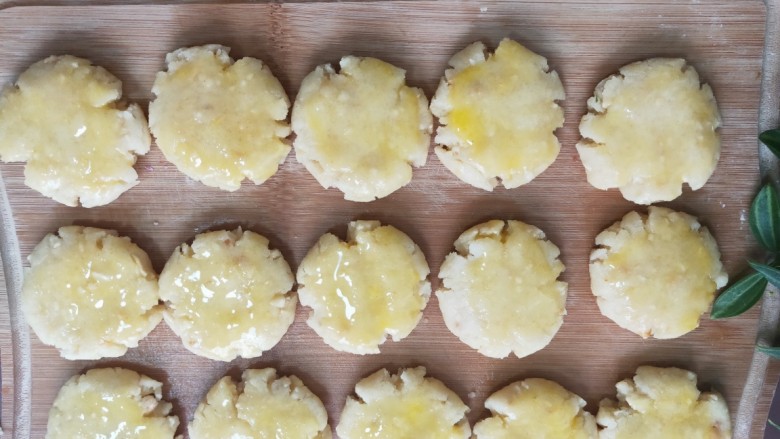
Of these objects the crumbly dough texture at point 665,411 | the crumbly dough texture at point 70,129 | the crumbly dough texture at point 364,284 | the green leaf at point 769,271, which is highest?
the crumbly dough texture at point 70,129

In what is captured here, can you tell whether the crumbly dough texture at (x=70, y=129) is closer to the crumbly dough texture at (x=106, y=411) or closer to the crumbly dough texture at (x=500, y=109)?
the crumbly dough texture at (x=106, y=411)

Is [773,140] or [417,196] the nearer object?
[773,140]

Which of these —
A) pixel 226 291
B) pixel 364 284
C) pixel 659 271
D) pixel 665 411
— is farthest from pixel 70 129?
pixel 665 411

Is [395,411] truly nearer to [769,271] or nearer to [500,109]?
[500,109]

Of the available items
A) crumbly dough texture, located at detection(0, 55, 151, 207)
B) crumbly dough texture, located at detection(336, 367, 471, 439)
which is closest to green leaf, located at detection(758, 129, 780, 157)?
crumbly dough texture, located at detection(336, 367, 471, 439)

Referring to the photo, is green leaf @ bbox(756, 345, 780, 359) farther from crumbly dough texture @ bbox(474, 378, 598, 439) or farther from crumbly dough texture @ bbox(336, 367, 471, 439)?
crumbly dough texture @ bbox(336, 367, 471, 439)

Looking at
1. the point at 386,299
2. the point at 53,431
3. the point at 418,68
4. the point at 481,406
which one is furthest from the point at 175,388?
the point at 418,68

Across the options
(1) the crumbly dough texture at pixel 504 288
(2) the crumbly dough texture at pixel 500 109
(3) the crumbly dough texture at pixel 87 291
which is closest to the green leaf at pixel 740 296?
(1) the crumbly dough texture at pixel 504 288
